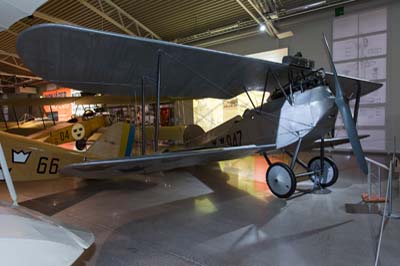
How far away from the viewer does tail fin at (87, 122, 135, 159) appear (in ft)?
17.8

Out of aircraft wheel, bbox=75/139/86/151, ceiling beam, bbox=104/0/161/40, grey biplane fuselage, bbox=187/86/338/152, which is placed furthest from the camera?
aircraft wheel, bbox=75/139/86/151

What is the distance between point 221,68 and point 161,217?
228 cm

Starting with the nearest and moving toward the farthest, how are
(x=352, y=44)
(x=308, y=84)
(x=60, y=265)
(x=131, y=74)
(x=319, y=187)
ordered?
(x=60, y=265)
(x=131, y=74)
(x=308, y=84)
(x=319, y=187)
(x=352, y=44)

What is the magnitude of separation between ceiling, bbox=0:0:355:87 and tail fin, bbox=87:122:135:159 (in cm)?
655

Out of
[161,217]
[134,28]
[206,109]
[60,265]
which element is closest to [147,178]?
[161,217]

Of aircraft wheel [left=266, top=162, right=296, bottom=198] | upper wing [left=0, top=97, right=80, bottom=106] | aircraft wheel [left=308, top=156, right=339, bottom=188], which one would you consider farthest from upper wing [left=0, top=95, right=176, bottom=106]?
aircraft wheel [left=308, top=156, right=339, bottom=188]

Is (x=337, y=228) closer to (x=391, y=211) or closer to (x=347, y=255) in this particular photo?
(x=347, y=255)

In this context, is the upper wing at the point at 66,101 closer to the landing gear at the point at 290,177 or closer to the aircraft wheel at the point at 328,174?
the landing gear at the point at 290,177

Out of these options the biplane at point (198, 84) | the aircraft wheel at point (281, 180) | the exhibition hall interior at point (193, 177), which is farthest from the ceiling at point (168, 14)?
the aircraft wheel at point (281, 180)

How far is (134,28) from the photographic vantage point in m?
12.8

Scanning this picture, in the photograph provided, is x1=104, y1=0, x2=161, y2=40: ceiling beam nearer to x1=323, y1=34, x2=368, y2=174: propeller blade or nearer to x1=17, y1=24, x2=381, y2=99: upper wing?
x1=17, y1=24, x2=381, y2=99: upper wing

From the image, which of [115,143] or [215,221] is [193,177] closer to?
[115,143]

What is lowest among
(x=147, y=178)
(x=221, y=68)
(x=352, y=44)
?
(x=147, y=178)

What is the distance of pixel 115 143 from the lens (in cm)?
559
